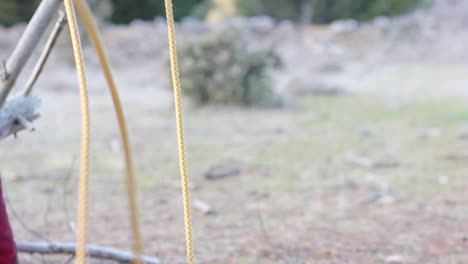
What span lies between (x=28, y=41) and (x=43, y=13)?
0.32 ft

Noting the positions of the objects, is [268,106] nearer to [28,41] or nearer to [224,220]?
[224,220]

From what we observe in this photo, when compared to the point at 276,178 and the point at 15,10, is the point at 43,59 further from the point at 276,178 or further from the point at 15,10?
the point at 15,10

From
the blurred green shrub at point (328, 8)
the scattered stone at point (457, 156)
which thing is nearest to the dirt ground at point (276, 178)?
the scattered stone at point (457, 156)

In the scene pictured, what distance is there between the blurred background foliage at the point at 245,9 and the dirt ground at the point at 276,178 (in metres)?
6.55

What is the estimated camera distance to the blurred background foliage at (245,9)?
58.2 ft

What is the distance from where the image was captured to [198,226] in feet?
15.3

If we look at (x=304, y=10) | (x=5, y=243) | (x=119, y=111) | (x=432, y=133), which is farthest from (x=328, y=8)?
(x=119, y=111)

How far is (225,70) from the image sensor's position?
10.2 meters

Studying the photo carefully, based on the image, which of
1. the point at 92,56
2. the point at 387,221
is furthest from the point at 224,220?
the point at 92,56

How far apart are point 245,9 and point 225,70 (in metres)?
7.73

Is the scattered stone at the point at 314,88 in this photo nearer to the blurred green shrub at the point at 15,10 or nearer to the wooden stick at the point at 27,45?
the blurred green shrub at the point at 15,10

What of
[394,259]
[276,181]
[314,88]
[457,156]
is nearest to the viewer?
[394,259]

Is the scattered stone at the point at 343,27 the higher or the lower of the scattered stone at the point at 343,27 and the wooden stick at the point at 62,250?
the lower

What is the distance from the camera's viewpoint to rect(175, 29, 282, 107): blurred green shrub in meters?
10.2
